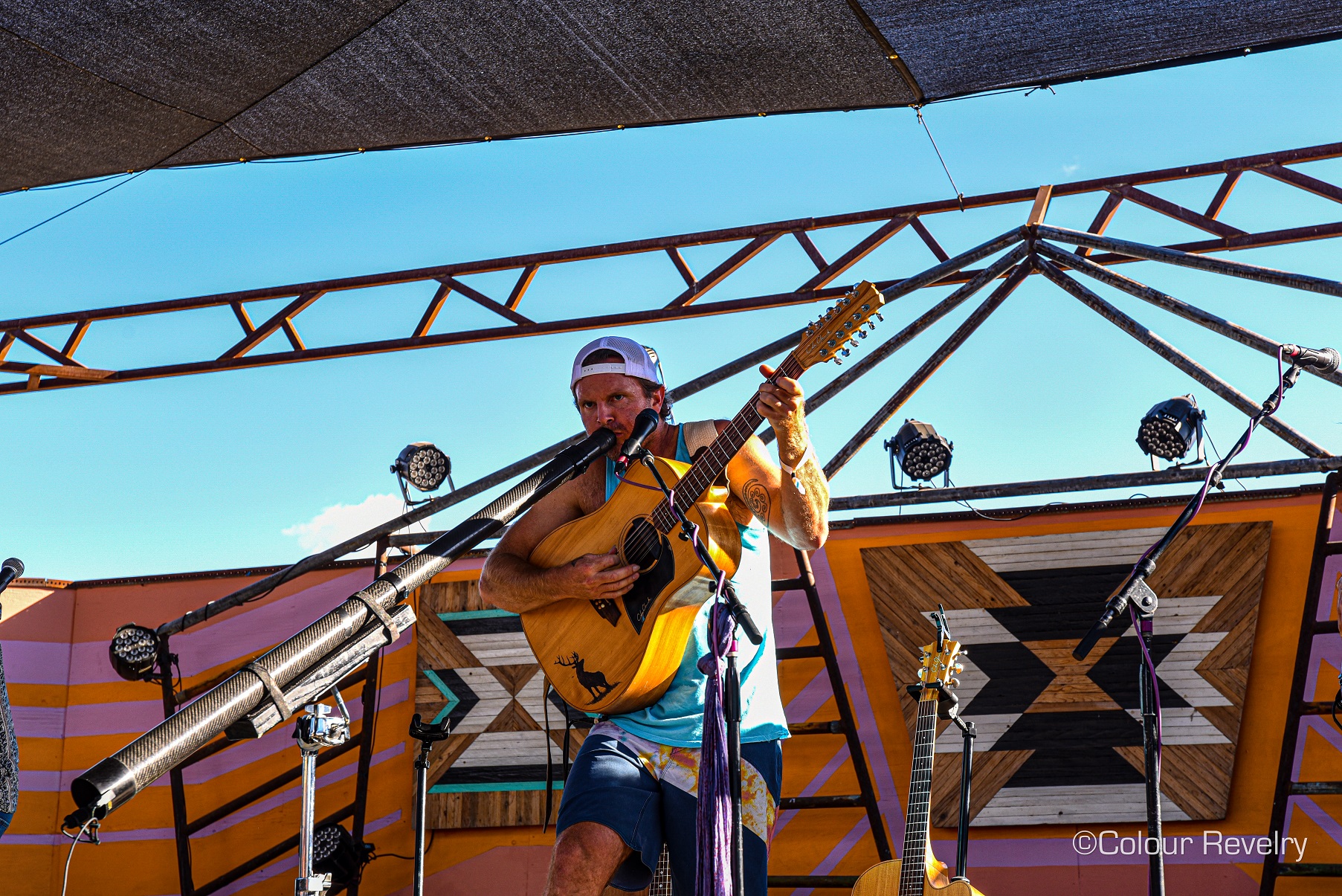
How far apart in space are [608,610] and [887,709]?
9.93 feet

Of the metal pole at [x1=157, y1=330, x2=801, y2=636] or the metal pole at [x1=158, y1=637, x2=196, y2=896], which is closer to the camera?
the metal pole at [x1=157, y1=330, x2=801, y2=636]

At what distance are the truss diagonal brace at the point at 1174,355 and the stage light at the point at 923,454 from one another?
101cm

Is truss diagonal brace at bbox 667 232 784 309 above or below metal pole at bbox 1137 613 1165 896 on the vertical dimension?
above

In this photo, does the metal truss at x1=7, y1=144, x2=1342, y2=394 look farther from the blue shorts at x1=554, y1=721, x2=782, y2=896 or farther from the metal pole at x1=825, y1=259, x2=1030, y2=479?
the blue shorts at x1=554, y1=721, x2=782, y2=896

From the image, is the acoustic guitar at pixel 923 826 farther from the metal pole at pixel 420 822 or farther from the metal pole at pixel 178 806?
the metal pole at pixel 178 806

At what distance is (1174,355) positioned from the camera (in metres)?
4.96

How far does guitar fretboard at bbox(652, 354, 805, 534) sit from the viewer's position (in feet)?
8.89

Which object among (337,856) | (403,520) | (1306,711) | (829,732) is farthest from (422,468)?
(1306,711)

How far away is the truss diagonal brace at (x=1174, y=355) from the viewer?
15.8 feet

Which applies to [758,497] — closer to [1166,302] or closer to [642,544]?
[642,544]

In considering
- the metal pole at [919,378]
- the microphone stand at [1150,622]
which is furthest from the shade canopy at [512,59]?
A: the microphone stand at [1150,622]

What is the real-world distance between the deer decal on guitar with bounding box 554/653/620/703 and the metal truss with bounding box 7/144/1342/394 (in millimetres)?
2915

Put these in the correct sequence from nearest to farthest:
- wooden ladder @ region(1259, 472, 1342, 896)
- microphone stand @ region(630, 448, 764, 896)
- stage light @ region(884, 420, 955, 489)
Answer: microphone stand @ region(630, 448, 764, 896)
wooden ladder @ region(1259, 472, 1342, 896)
stage light @ region(884, 420, 955, 489)

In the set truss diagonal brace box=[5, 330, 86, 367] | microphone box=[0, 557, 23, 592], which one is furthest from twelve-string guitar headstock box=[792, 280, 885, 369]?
truss diagonal brace box=[5, 330, 86, 367]
